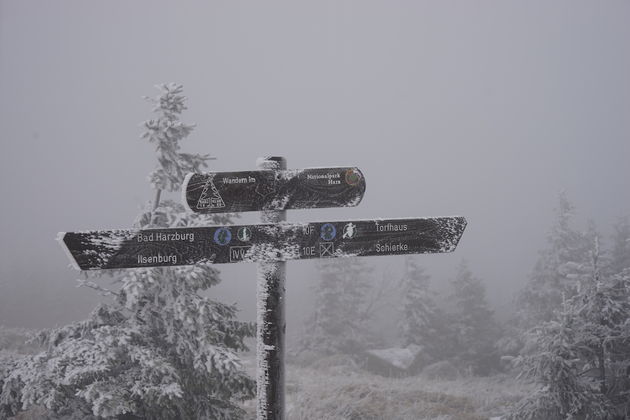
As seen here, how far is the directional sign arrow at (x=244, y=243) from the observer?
11.9 ft

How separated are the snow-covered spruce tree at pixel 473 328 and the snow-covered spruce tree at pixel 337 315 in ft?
20.5

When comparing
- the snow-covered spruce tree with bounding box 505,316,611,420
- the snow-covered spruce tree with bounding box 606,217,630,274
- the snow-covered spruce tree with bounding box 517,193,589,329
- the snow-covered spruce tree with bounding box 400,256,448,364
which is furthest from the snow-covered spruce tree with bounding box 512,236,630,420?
the snow-covered spruce tree with bounding box 606,217,630,274

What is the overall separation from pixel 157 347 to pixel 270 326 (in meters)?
4.55

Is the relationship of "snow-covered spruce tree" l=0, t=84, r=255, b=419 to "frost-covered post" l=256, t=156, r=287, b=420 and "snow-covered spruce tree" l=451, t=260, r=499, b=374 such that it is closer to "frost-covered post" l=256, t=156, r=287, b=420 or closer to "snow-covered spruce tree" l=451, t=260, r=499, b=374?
"frost-covered post" l=256, t=156, r=287, b=420

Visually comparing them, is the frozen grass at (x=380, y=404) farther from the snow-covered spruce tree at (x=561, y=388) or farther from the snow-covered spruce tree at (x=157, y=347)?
the snow-covered spruce tree at (x=157, y=347)

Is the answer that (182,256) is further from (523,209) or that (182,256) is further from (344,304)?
(523,209)

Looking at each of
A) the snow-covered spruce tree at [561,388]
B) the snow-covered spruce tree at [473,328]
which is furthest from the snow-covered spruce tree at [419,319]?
the snow-covered spruce tree at [561,388]

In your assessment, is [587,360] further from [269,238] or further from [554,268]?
[554,268]

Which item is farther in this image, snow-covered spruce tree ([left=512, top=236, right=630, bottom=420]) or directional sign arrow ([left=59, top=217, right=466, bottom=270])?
snow-covered spruce tree ([left=512, top=236, right=630, bottom=420])

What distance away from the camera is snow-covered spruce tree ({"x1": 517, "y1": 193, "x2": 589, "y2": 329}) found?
2706 centimetres

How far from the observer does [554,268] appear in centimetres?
2725

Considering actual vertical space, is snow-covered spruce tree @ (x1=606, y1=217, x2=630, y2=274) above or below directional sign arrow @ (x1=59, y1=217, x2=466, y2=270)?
above

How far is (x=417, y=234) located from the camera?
4.13m

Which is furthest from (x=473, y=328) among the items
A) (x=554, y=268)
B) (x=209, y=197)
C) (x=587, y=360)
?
(x=209, y=197)
